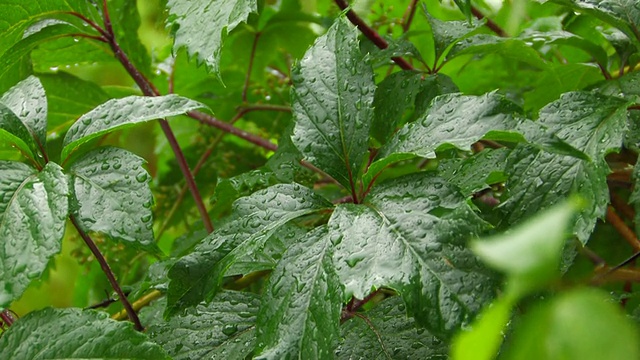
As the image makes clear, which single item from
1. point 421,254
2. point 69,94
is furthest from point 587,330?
point 69,94

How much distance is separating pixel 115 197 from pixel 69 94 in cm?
49

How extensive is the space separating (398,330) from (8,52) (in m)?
0.49

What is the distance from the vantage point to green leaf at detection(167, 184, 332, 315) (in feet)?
1.57

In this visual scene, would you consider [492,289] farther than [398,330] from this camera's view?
No

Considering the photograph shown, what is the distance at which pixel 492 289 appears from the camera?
15.2 inches

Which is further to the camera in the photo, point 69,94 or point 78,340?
point 69,94

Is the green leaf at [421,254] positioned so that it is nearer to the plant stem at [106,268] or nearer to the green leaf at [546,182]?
the green leaf at [546,182]

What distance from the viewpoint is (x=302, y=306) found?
0.43m

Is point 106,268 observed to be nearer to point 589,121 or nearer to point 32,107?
point 32,107

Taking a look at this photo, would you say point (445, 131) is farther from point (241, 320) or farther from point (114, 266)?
point (114, 266)


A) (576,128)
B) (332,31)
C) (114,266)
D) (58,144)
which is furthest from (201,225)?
(576,128)

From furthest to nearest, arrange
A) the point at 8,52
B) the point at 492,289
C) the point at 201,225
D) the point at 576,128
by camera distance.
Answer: the point at 201,225 < the point at 8,52 < the point at 576,128 < the point at 492,289

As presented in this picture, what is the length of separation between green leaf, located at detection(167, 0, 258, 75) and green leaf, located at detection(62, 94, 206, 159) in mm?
44

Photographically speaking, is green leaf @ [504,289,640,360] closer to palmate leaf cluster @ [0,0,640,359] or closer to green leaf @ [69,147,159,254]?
palmate leaf cluster @ [0,0,640,359]
